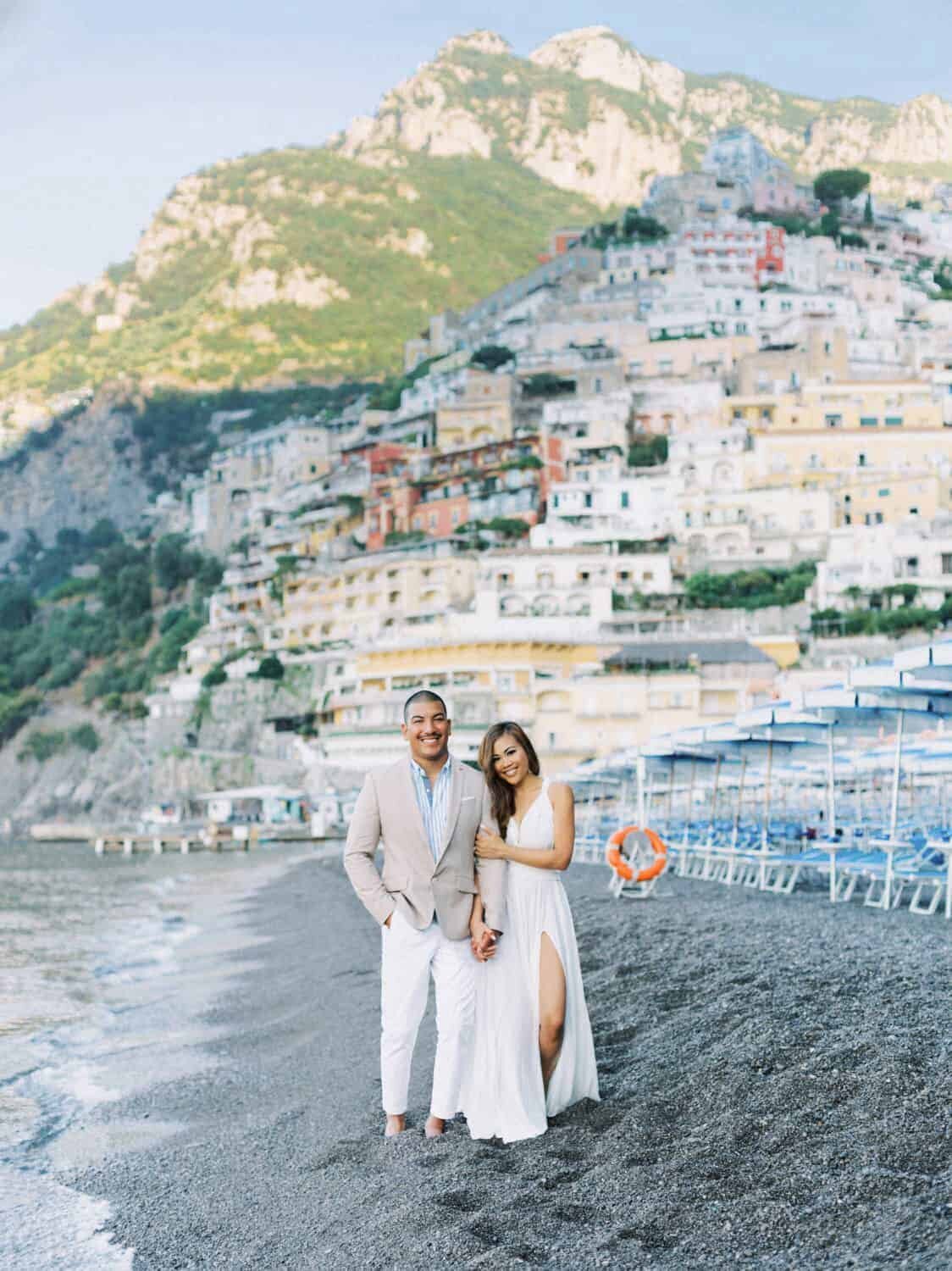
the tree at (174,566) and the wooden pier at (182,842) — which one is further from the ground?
the tree at (174,566)

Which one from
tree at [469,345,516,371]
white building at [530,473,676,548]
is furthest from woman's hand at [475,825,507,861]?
tree at [469,345,516,371]

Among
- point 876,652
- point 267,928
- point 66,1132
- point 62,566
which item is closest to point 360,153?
point 62,566

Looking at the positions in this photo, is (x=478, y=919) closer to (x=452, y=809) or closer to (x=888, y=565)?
(x=452, y=809)

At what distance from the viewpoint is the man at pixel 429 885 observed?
249 inches

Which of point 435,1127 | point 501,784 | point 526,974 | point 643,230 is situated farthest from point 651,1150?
point 643,230

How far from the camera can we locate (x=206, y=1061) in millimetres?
11070

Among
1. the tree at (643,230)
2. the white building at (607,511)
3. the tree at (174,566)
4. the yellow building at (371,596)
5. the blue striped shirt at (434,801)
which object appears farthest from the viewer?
the tree at (643,230)

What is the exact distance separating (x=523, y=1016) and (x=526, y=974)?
7.3 inches


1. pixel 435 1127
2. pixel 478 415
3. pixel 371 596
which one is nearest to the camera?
pixel 435 1127

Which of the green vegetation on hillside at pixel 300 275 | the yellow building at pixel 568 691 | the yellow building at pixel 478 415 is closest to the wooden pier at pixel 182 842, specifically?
the yellow building at pixel 568 691

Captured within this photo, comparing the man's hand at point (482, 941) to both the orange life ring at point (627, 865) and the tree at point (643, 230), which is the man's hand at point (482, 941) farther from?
the tree at point (643, 230)

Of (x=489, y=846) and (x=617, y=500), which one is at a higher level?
(x=617, y=500)

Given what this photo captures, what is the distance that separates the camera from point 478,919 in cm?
635

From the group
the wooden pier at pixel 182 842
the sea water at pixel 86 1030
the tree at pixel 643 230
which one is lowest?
the wooden pier at pixel 182 842
